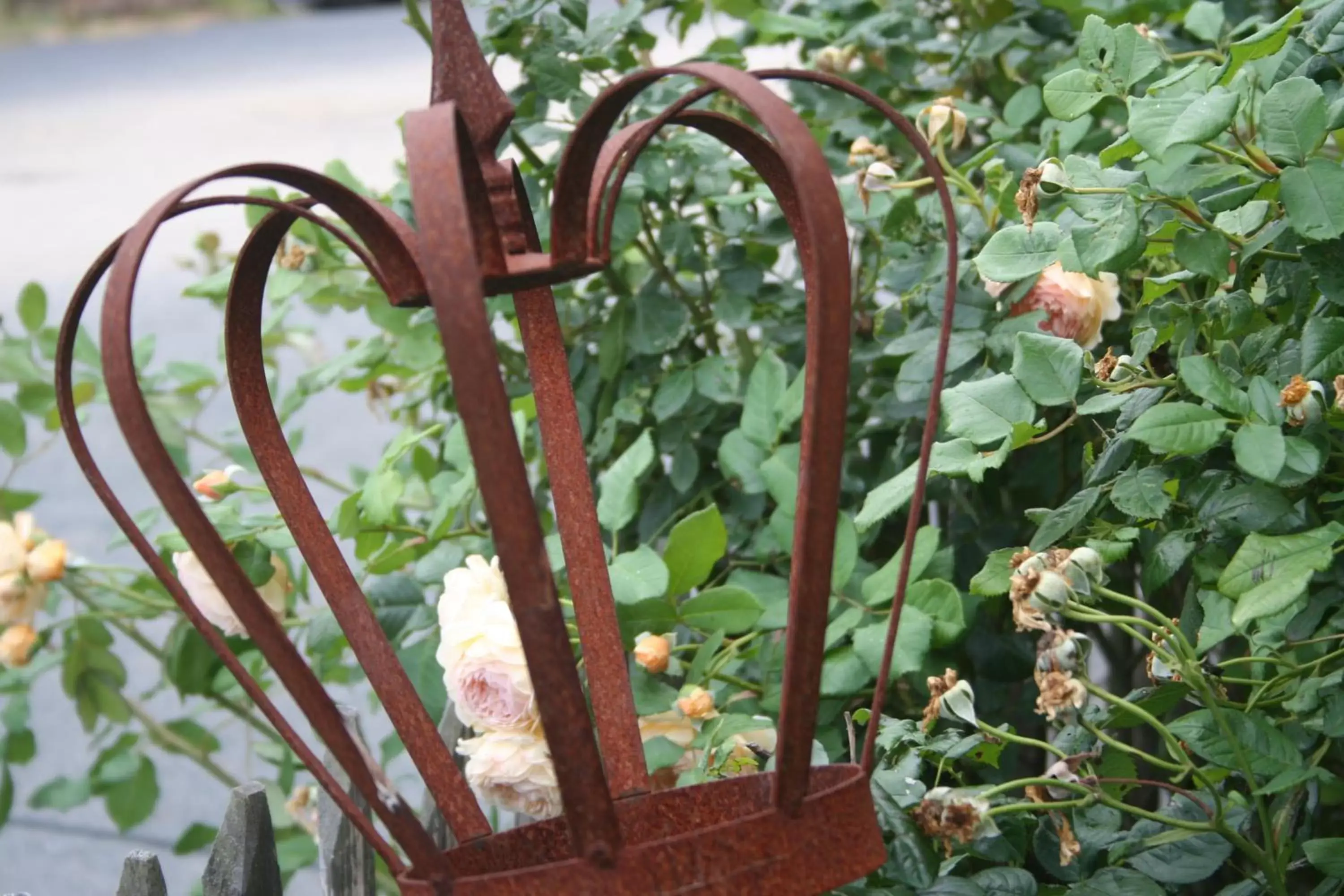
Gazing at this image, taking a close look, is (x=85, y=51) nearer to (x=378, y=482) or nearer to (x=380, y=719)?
(x=380, y=719)

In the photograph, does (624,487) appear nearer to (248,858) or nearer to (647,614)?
(647,614)

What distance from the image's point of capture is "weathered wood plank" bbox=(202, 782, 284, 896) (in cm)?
70

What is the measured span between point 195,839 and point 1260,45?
1044mm

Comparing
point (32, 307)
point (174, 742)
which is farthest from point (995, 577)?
point (32, 307)

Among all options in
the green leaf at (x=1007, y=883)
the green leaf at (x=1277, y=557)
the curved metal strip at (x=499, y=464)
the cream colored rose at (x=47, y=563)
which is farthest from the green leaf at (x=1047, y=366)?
the cream colored rose at (x=47, y=563)

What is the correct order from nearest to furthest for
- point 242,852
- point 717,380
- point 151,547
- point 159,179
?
1. point 151,547
2. point 242,852
3. point 717,380
4. point 159,179

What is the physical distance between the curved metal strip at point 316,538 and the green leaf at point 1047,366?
0.31 metres

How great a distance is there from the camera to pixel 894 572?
0.76 meters

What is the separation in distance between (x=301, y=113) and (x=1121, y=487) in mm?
4679

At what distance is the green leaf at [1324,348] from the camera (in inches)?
23.5

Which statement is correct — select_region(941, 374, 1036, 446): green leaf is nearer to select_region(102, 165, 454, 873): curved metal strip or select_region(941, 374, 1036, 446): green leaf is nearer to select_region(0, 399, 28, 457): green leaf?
select_region(102, 165, 454, 873): curved metal strip

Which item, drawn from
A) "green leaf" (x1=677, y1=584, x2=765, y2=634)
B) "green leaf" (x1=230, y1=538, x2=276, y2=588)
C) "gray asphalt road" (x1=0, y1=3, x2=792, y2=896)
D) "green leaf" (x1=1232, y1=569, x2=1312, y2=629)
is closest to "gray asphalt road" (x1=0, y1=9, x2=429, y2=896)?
"gray asphalt road" (x1=0, y1=3, x2=792, y2=896)

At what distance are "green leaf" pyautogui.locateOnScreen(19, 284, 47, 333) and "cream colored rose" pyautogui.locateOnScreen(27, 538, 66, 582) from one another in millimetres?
284

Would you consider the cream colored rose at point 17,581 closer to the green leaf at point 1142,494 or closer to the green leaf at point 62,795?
the green leaf at point 62,795
